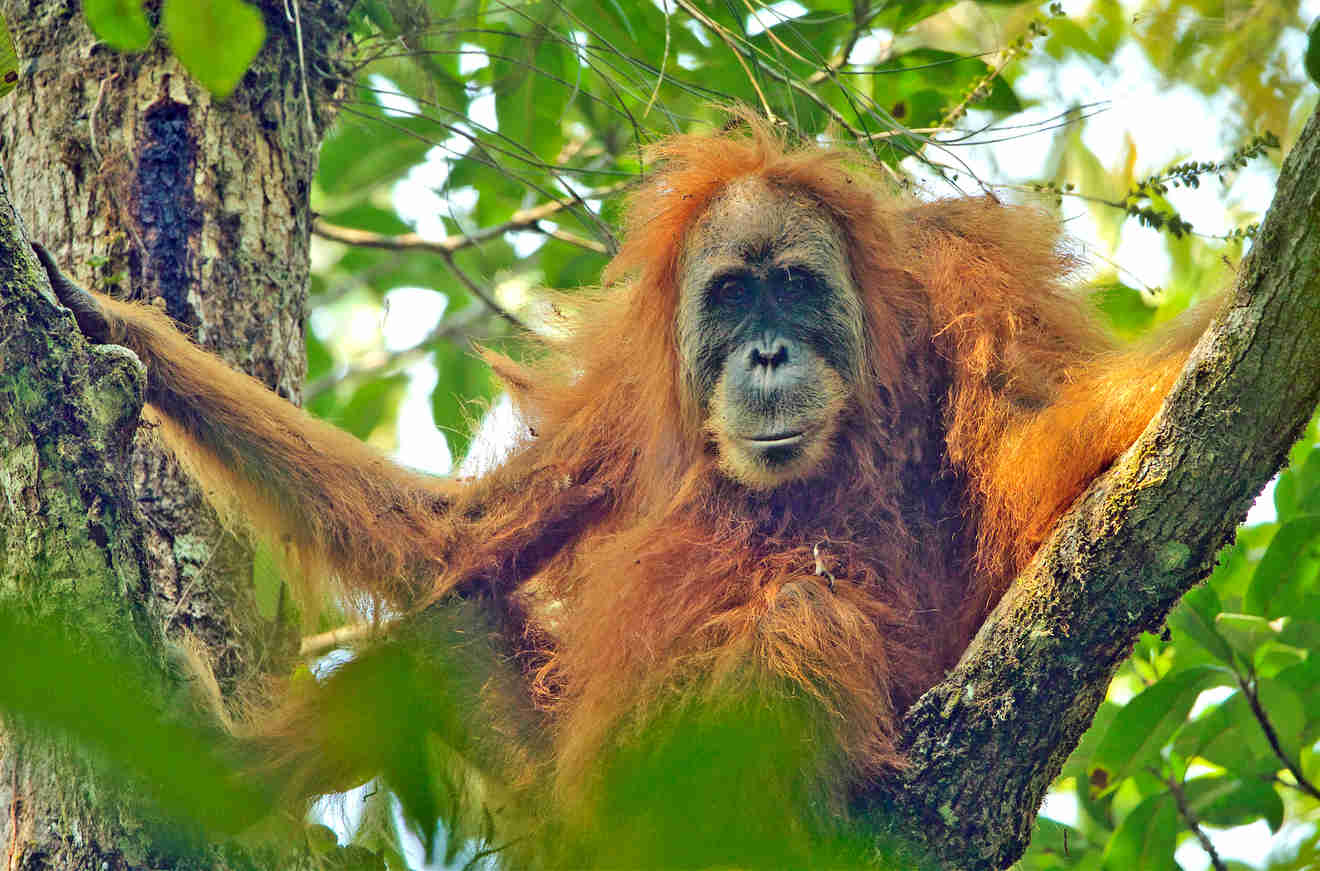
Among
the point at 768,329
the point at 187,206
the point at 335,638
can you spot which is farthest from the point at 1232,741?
the point at 187,206

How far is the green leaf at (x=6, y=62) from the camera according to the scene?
245cm

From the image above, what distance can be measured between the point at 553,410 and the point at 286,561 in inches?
40.1

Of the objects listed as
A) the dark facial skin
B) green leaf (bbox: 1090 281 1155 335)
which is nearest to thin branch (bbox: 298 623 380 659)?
the dark facial skin

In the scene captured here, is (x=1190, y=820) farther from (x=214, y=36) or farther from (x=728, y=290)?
(x=214, y=36)

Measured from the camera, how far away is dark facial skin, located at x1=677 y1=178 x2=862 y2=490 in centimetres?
331

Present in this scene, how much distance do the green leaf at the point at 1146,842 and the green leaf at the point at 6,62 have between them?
3.60 m

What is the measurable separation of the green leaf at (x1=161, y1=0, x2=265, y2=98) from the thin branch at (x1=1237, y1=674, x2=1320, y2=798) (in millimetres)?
3459

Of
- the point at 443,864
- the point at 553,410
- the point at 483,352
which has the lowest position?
the point at 443,864

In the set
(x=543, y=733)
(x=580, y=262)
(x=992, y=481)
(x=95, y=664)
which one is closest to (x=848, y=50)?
(x=580, y=262)

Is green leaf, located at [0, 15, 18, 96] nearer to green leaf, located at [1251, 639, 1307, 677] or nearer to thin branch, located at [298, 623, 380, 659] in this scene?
thin branch, located at [298, 623, 380, 659]

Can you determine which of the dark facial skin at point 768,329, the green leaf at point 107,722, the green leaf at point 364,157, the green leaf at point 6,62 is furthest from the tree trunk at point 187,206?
the green leaf at point 107,722

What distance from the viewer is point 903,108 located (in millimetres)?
4836

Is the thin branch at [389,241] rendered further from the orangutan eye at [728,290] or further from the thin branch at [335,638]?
the orangutan eye at [728,290]

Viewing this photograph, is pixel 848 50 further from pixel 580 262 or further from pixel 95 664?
pixel 95 664
